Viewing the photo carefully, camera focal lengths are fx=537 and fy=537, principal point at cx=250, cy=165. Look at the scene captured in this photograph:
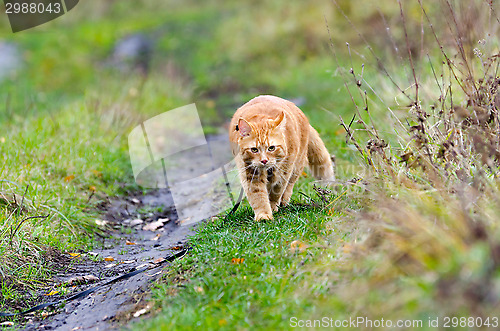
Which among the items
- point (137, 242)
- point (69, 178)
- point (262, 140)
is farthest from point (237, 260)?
point (69, 178)

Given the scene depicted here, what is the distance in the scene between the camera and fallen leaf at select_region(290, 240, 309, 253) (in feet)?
12.6

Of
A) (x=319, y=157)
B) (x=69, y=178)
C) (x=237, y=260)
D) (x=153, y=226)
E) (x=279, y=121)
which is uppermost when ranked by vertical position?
(x=279, y=121)

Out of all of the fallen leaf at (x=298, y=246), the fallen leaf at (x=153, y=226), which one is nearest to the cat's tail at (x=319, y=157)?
the fallen leaf at (x=298, y=246)

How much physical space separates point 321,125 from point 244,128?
365 cm

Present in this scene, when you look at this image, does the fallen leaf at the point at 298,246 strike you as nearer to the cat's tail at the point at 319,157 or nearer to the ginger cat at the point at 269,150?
the ginger cat at the point at 269,150

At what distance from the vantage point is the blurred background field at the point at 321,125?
2869mm

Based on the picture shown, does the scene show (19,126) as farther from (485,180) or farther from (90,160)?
(485,180)

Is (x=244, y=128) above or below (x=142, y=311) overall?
above

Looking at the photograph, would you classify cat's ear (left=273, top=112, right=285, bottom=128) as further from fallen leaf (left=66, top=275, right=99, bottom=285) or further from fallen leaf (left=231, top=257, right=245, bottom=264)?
fallen leaf (left=66, top=275, right=99, bottom=285)

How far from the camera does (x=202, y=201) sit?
6164 millimetres

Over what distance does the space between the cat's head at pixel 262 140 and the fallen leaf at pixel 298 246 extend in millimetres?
829

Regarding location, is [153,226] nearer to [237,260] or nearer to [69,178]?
[69,178]

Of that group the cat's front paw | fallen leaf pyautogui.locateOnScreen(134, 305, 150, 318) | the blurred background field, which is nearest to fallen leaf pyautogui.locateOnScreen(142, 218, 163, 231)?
the blurred background field

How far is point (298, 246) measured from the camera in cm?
385
